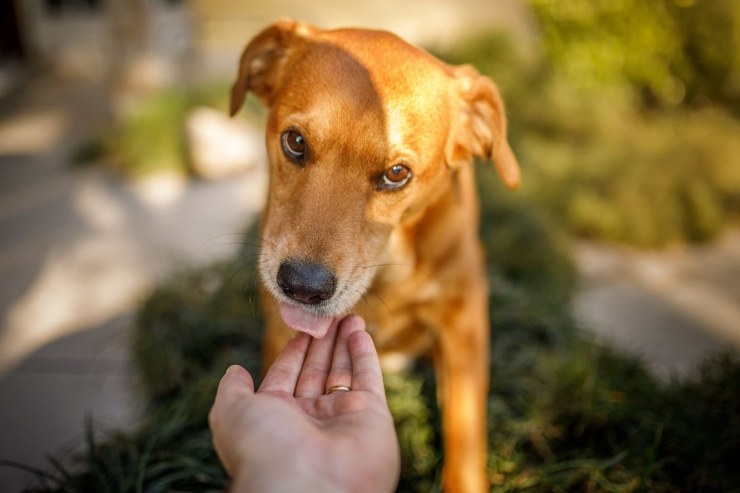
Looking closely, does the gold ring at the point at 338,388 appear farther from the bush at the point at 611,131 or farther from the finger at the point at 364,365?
the bush at the point at 611,131

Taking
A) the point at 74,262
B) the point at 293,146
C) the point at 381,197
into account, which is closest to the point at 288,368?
the point at 381,197

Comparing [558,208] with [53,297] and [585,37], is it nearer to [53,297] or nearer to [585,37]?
[585,37]

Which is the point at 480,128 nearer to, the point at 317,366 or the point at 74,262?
the point at 317,366

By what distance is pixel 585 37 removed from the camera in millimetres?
6527

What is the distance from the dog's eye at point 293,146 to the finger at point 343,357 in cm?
59

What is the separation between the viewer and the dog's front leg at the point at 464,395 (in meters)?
2.17

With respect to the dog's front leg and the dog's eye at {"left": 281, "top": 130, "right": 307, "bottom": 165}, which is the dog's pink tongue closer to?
the dog's eye at {"left": 281, "top": 130, "right": 307, "bottom": 165}

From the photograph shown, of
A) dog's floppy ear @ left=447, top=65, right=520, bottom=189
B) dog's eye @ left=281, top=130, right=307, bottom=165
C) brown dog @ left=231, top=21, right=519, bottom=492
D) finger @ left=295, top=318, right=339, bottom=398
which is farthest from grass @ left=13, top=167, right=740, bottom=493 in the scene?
dog's floppy ear @ left=447, top=65, right=520, bottom=189

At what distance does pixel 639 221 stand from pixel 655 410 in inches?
86.5

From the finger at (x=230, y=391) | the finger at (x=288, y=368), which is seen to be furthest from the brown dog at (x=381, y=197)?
the finger at (x=230, y=391)

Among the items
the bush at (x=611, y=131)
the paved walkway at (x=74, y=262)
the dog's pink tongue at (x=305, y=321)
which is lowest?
the paved walkway at (x=74, y=262)

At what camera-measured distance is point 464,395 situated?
2238 millimetres

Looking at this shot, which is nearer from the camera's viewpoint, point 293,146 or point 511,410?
point 293,146

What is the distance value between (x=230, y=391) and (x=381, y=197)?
82 centimetres
